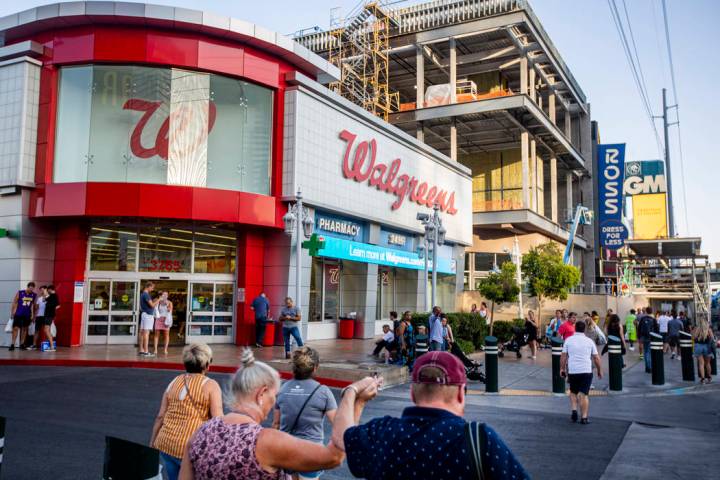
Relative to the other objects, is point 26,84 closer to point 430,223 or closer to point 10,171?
point 10,171

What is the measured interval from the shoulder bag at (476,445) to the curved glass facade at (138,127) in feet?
59.0

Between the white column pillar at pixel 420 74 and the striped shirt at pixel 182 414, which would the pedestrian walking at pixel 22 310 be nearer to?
the striped shirt at pixel 182 414

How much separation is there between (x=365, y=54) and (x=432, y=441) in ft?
124

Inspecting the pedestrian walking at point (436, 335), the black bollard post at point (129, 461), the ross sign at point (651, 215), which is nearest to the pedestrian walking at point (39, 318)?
the pedestrian walking at point (436, 335)

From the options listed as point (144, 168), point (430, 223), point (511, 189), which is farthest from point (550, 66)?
point (144, 168)

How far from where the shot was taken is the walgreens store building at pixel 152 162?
18609 mm

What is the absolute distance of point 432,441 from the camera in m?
2.50

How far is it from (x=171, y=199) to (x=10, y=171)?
4965 mm

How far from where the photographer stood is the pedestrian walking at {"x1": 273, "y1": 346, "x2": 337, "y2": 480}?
4.70 meters

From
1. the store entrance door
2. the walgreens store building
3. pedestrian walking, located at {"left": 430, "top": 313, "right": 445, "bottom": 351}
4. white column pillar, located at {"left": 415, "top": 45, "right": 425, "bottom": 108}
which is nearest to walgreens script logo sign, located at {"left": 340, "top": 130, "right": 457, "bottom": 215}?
the walgreens store building

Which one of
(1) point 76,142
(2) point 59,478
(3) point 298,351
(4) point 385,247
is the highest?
(1) point 76,142

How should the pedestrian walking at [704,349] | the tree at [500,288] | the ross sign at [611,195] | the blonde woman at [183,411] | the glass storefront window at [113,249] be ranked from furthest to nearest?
the ross sign at [611,195], the tree at [500,288], the glass storefront window at [113,249], the pedestrian walking at [704,349], the blonde woman at [183,411]

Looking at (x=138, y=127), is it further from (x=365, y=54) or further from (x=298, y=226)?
(x=365, y=54)

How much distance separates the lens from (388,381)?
13.7 meters
